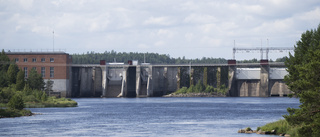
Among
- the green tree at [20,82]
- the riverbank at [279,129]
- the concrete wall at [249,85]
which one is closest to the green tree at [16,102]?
the green tree at [20,82]

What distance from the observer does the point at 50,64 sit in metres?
181

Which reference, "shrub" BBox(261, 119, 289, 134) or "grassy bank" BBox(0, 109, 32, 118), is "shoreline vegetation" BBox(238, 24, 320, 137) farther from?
"grassy bank" BBox(0, 109, 32, 118)

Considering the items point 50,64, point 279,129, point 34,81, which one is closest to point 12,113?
point 279,129

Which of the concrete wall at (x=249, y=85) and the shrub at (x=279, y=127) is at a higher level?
the concrete wall at (x=249, y=85)

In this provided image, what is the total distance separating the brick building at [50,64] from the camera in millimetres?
180125

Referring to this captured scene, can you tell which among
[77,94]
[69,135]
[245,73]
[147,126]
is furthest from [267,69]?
[69,135]

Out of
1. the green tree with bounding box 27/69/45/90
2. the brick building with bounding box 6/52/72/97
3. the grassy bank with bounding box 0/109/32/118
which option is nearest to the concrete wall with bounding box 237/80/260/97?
the brick building with bounding box 6/52/72/97

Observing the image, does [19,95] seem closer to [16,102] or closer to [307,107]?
[16,102]

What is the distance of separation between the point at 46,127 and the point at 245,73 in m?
133

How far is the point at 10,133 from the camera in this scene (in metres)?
64.6

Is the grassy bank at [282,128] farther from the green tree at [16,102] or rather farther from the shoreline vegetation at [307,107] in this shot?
the green tree at [16,102]

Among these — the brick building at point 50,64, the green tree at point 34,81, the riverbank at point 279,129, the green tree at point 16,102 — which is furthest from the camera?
the brick building at point 50,64

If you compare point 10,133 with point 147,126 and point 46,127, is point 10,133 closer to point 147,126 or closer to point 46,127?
point 46,127

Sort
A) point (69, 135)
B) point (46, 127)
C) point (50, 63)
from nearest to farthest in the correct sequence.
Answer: point (69, 135), point (46, 127), point (50, 63)
